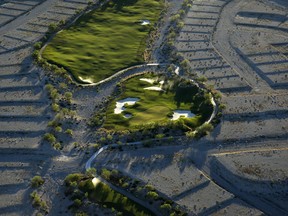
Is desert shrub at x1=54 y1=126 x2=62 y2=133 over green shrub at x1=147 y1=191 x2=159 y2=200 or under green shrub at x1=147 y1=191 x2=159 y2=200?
over

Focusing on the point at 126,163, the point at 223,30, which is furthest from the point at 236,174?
the point at 223,30

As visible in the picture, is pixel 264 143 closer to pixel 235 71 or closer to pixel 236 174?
pixel 236 174

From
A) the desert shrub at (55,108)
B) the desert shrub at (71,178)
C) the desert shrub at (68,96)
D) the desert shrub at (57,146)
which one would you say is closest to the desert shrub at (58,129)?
the desert shrub at (57,146)

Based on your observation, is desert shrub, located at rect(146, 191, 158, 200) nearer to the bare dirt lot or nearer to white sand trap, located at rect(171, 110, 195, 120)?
the bare dirt lot

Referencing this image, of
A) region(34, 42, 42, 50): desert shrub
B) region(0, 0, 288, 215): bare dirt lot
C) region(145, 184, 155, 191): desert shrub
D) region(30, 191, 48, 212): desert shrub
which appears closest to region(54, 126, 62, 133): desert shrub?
region(0, 0, 288, 215): bare dirt lot

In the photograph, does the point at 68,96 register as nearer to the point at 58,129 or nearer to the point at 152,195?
the point at 58,129

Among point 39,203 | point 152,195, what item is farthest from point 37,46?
point 152,195
